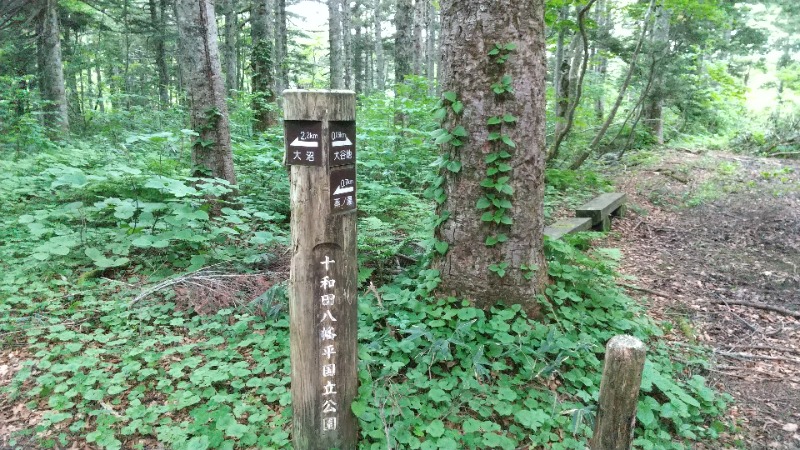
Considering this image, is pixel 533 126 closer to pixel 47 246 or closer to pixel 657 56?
pixel 47 246

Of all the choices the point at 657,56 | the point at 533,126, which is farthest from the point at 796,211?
the point at 533,126

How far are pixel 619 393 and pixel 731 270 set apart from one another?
5039mm

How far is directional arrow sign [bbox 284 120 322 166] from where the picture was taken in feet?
7.47

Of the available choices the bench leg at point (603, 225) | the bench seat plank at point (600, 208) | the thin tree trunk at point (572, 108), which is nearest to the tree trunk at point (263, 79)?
the thin tree trunk at point (572, 108)

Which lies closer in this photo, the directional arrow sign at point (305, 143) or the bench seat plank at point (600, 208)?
the directional arrow sign at point (305, 143)

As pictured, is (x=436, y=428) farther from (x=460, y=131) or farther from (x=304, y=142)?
(x=460, y=131)

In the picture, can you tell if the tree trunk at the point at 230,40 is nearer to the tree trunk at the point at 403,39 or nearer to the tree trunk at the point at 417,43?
the tree trunk at the point at 417,43

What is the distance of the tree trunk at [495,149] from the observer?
11.9 feet

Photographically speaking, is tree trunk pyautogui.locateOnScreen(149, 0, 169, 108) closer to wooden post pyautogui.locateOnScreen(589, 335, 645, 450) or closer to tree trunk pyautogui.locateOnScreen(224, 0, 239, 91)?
Result: tree trunk pyautogui.locateOnScreen(224, 0, 239, 91)

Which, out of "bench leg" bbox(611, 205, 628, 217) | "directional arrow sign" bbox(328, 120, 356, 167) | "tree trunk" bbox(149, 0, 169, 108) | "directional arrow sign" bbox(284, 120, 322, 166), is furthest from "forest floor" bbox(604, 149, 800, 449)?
"tree trunk" bbox(149, 0, 169, 108)

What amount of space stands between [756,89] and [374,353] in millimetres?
32192

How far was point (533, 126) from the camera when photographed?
3.71 metres

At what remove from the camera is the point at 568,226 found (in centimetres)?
622

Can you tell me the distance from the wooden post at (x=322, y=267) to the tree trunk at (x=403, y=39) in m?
9.77
